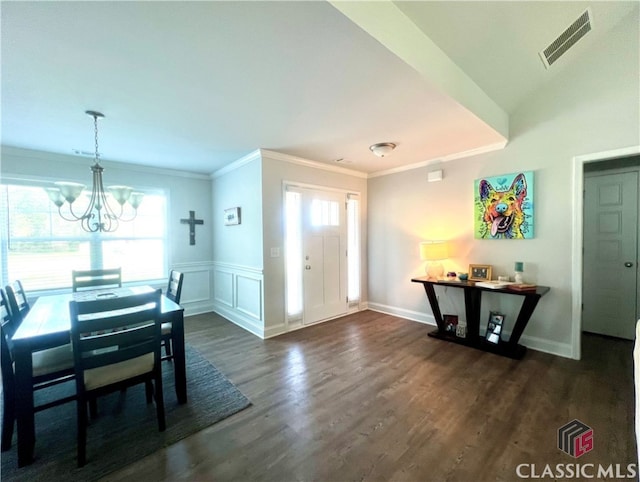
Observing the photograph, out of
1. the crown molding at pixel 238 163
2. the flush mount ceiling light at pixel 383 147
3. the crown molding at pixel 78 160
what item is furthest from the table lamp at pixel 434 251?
the crown molding at pixel 78 160

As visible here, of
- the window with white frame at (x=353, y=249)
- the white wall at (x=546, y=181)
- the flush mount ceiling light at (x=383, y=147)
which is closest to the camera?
the white wall at (x=546, y=181)

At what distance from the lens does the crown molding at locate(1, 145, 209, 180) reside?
11.1 feet

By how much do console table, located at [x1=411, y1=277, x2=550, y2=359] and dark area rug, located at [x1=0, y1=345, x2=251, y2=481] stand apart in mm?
2503

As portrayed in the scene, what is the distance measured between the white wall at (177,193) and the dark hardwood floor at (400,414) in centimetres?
180

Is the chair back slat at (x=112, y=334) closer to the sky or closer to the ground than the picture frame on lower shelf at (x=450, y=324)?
closer to the sky

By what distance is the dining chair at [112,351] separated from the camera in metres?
1.60

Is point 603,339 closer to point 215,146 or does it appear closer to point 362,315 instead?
point 362,315

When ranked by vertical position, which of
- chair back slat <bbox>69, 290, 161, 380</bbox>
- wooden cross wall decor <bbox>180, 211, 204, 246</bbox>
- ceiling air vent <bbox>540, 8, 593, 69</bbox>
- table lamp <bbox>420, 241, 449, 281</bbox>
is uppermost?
ceiling air vent <bbox>540, 8, 593, 69</bbox>

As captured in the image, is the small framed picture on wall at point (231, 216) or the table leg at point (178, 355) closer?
the table leg at point (178, 355)

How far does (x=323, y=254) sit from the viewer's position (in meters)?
4.18

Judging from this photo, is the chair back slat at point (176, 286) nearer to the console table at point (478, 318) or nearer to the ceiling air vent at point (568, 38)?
the console table at point (478, 318)

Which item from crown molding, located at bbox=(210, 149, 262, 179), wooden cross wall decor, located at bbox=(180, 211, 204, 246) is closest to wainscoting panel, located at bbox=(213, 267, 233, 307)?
wooden cross wall decor, located at bbox=(180, 211, 204, 246)

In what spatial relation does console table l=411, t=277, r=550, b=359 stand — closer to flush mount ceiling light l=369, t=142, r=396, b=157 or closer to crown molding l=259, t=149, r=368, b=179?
flush mount ceiling light l=369, t=142, r=396, b=157

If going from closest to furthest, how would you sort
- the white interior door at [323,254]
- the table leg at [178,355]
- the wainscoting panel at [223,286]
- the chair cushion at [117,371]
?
the chair cushion at [117,371] → the table leg at [178,355] → the white interior door at [323,254] → the wainscoting panel at [223,286]
